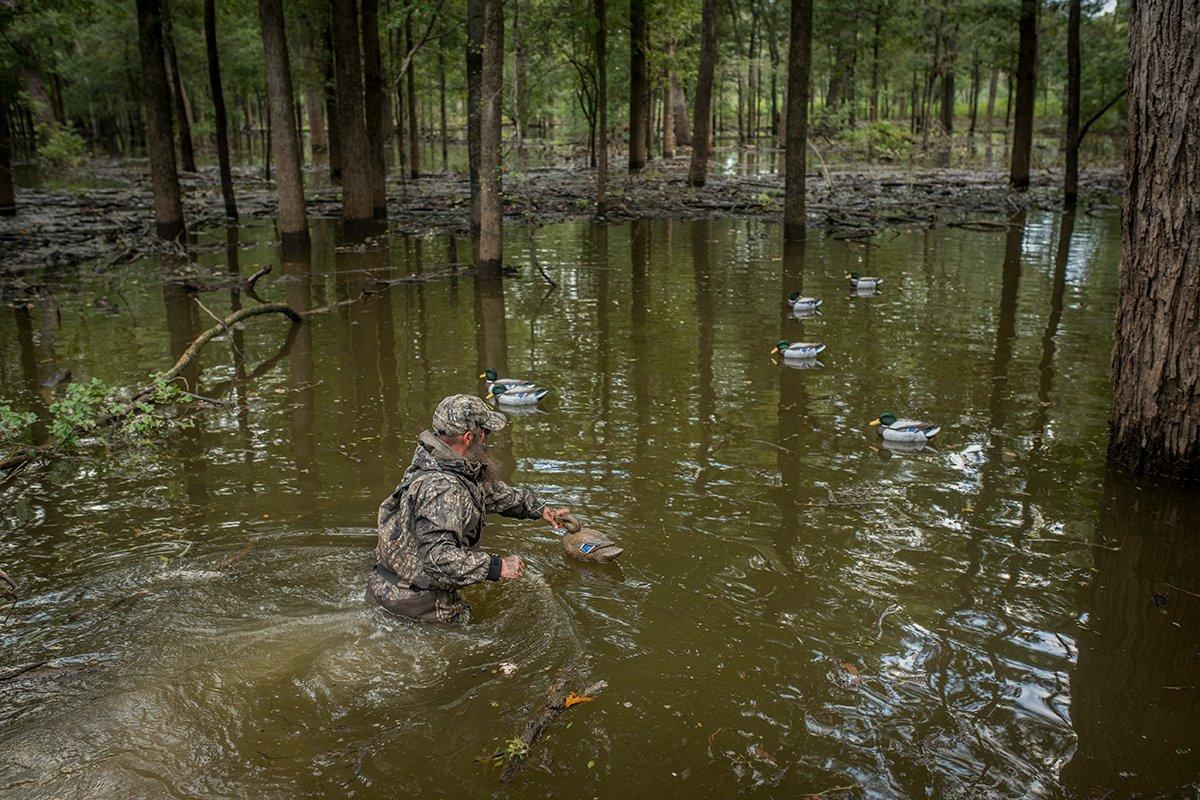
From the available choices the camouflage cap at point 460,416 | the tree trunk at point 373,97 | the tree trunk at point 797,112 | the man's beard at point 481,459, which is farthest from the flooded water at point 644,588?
the tree trunk at point 373,97

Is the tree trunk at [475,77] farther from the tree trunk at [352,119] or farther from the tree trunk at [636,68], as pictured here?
the tree trunk at [636,68]

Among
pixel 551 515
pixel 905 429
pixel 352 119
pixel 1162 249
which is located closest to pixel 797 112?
pixel 352 119

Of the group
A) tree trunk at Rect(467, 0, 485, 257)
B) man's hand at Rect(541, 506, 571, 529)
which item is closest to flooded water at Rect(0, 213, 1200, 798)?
man's hand at Rect(541, 506, 571, 529)

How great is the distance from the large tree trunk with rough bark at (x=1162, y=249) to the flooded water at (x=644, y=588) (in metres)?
0.53

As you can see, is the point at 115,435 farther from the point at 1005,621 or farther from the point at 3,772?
the point at 1005,621

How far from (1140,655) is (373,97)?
1775 centimetres

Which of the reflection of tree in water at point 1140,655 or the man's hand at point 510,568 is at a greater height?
the man's hand at point 510,568

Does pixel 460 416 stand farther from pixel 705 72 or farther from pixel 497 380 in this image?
pixel 705 72

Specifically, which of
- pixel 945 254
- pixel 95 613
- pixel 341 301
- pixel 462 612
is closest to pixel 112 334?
pixel 341 301

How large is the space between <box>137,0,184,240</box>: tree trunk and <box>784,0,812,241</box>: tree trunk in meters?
11.5

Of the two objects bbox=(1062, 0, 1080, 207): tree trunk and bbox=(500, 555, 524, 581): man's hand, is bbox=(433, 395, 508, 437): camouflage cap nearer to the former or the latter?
bbox=(500, 555, 524, 581): man's hand

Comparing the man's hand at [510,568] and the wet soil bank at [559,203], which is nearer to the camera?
the man's hand at [510,568]

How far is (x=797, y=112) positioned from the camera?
643 inches

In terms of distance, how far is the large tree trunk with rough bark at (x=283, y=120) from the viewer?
15.2m
